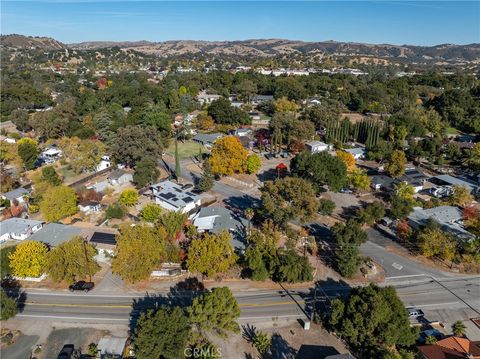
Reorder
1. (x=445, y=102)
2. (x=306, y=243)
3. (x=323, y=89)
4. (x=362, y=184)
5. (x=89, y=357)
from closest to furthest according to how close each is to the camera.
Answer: (x=89, y=357), (x=306, y=243), (x=362, y=184), (x=445, y=102), (x=323, y=89)

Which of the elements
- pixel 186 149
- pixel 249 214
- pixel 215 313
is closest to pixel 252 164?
pixel 249 214

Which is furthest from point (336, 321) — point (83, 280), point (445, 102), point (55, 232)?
point (445, 102)

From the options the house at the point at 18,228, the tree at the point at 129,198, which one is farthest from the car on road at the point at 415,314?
the house at the point at 18,228

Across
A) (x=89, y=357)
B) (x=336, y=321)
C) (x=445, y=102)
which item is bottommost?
(x=89, y=357)

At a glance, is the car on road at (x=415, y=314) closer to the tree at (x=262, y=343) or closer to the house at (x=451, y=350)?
the house at (x=451, y=350)

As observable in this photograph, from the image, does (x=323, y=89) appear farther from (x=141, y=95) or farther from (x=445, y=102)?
(x=141, y=95)

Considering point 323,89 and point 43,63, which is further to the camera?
point 43,63
